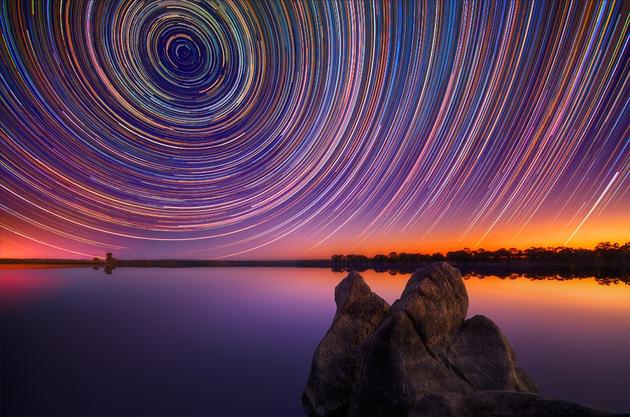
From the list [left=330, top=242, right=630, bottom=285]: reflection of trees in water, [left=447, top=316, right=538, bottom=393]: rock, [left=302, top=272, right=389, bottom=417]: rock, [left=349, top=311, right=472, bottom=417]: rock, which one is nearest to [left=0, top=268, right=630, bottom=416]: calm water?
[left=302, top=272, right=389, bottom=417]: rock

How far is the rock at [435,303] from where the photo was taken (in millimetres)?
6992

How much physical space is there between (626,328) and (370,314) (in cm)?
1852

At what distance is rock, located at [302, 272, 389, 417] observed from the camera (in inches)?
283

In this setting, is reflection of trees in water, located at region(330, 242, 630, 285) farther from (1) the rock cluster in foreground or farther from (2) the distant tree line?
(1) the rock cluster in foreground

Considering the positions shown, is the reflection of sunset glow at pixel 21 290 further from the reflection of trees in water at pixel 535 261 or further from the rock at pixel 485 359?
the reflection of trees in water at pixel 535 261

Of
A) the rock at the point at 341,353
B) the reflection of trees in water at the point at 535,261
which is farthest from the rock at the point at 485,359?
the reflection of trees in water at the point at 535,261

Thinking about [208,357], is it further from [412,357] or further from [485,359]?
[485,359]

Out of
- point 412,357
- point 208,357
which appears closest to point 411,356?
point 412,357

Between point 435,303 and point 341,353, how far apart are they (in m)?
2.73

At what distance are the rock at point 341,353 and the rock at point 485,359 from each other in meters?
2.19

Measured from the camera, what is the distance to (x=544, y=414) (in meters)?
3.46

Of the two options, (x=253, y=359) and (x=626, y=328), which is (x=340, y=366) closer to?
(x=253, y=359)

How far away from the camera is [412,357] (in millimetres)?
6324

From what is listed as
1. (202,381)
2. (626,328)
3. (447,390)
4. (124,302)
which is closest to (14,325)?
(124,302)
